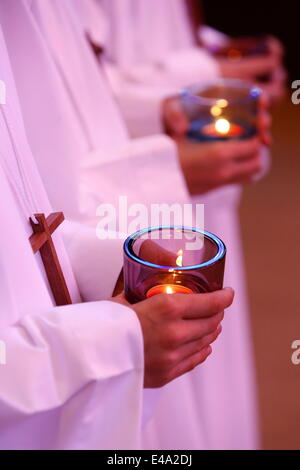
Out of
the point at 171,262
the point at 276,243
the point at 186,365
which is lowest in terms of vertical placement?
the point at 276,243

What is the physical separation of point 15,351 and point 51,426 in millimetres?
97

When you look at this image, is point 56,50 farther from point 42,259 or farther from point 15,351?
point 15,351

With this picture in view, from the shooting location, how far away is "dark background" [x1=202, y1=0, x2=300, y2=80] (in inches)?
167

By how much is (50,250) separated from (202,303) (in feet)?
0.61

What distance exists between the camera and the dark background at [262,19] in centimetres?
425

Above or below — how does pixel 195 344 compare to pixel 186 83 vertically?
below

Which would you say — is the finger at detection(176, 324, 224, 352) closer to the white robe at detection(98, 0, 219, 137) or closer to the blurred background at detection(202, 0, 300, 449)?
the blurred background at detection(202, 0, 300, 449)

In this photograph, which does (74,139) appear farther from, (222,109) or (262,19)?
(262,19)

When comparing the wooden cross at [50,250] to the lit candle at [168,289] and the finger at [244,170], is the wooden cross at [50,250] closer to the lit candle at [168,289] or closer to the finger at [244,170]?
the lit candle at [168,289]

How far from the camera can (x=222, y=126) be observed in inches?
43.0

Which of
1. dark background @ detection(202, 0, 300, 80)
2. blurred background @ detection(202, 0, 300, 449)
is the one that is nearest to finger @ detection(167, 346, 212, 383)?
blurred background @ detection(202, 0, 300, 449)

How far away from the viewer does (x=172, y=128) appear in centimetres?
130

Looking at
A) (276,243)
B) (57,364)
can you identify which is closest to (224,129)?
(57,364)

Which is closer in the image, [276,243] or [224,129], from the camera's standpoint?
[224,129]
